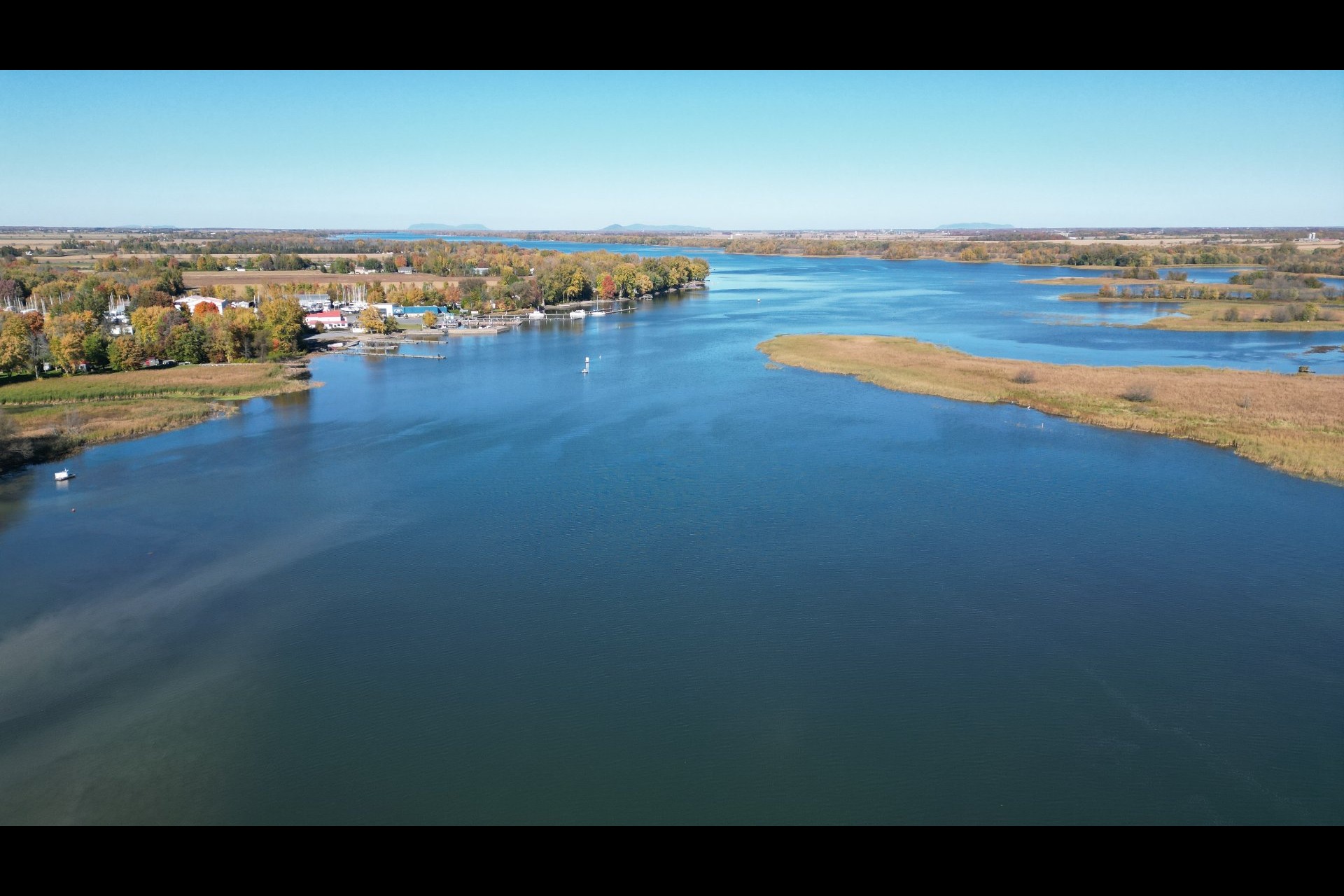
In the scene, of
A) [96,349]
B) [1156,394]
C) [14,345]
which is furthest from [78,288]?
[1156,394]

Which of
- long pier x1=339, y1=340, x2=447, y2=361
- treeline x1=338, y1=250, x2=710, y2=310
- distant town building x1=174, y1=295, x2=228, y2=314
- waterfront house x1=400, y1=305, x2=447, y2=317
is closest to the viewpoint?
long pier x1=339, y1=340, x2=447, y2=361

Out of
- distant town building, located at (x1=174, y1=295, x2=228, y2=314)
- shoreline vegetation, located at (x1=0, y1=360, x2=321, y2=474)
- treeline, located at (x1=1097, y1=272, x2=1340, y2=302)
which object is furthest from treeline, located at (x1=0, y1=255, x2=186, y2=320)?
treeline, located at (x1=1097, y1=272, x2=1340, y2=302)

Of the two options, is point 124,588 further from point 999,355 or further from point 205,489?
point 999,355

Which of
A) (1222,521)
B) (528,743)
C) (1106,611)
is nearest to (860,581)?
(1106,611)

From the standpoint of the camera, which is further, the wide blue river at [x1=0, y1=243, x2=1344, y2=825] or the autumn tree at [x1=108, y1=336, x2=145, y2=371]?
the autumn tree at [x1=108, y1=336, x2=145, y2=371]

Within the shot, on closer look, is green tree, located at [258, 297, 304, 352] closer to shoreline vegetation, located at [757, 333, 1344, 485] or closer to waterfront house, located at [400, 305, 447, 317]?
waterfront house, located at [400, 305, 447, 317]

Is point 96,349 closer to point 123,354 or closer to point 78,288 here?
point 123,354
